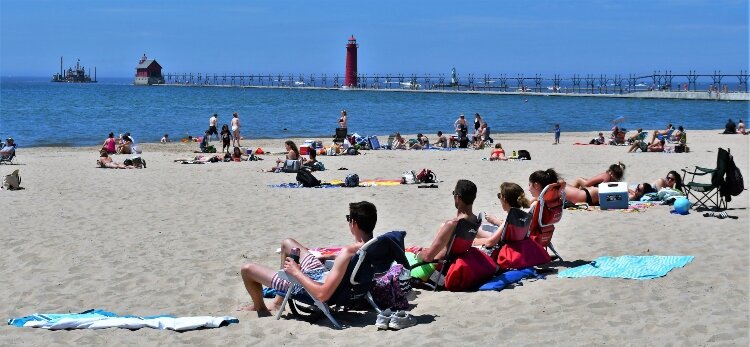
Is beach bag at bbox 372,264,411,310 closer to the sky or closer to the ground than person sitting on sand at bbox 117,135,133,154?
closer to the ground

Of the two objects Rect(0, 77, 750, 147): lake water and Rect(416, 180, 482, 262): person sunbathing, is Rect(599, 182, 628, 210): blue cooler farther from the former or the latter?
Rect(0, 77, 750, 147): lake water

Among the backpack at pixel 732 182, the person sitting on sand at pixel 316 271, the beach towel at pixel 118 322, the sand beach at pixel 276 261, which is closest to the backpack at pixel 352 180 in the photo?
the sand beach at pixel 276 261

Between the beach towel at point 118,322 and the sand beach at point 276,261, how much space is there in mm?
71

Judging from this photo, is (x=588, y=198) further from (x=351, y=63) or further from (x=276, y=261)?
(x=351, y=63)

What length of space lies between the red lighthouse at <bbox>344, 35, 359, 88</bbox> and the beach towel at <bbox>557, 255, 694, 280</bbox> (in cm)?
9145

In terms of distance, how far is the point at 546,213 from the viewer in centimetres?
732

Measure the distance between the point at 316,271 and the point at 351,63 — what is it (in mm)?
96030

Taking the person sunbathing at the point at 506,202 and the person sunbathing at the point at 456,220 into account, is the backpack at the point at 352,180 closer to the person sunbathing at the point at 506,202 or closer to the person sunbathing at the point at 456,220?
the person sunbathing at the point at 506,202

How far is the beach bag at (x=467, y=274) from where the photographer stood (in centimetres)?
647

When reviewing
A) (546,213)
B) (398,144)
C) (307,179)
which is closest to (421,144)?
(398,144)

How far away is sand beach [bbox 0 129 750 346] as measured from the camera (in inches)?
214

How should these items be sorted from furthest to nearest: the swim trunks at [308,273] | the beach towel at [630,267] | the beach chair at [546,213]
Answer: the beach chair at [546,213]
the beach towel at [630,267]
the swim trunks at [308,273]

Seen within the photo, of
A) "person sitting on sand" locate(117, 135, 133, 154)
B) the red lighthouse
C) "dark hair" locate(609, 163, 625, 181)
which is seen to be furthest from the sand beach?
the red lighthouse

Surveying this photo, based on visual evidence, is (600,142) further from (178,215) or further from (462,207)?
(462,207)
